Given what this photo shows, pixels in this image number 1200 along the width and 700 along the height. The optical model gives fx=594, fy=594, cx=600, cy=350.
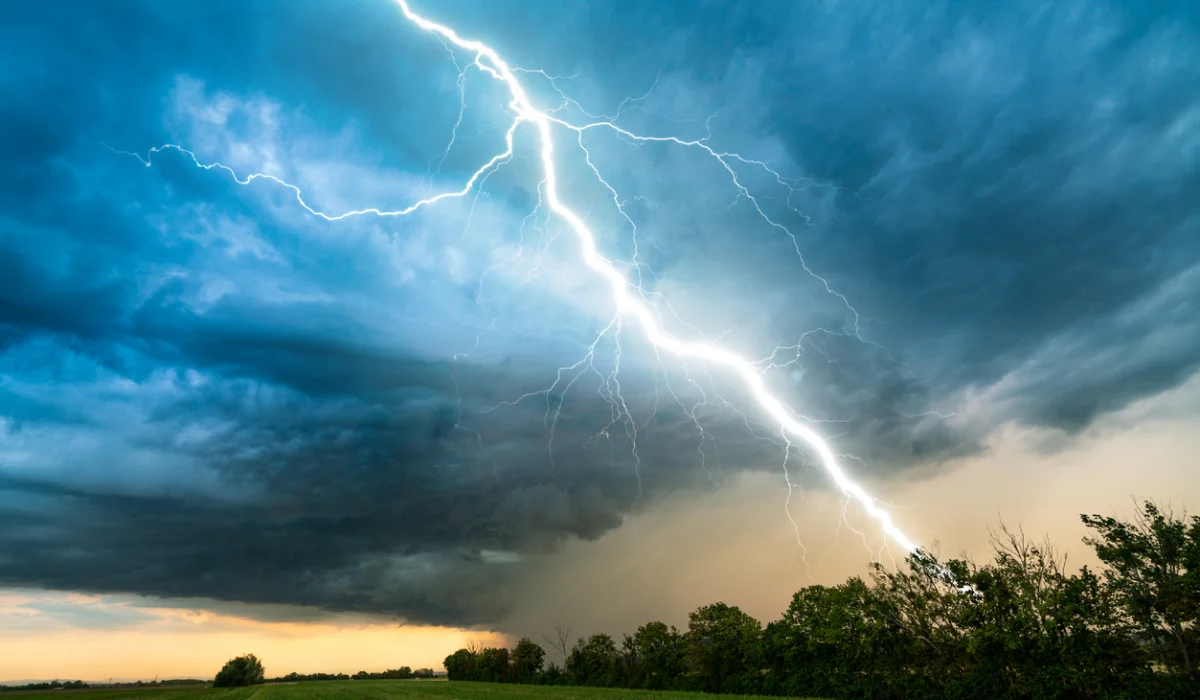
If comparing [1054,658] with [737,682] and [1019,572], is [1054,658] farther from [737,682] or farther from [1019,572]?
[737,682]

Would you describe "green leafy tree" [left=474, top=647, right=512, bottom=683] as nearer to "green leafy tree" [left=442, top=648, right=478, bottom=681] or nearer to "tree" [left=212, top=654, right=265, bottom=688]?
"green leafy tree" [left=442, top=648, right=478, bottom=681]

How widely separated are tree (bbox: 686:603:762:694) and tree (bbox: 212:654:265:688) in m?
90.4

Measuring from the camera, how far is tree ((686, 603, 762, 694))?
41.9 meters

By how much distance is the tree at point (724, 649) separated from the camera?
41.9m

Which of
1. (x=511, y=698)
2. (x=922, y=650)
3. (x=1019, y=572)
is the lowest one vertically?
(x=511, y=698)

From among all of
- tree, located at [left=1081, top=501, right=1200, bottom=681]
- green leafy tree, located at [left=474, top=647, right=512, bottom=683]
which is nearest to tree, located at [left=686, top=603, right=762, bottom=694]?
tree, located at [left=1081, top=501, right=1200, bottom=681]

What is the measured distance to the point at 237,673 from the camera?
101m

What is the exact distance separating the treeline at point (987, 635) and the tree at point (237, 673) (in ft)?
295

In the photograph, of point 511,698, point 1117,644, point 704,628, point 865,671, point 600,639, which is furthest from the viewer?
point 600,639

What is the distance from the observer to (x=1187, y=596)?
22.5 m

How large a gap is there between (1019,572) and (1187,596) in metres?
6.61

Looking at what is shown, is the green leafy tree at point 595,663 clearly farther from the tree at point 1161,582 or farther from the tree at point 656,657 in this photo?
the tree at point 1161,582

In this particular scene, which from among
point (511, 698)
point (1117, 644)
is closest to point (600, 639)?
point (511, 698)

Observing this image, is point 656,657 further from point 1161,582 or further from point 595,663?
point 1161,582
